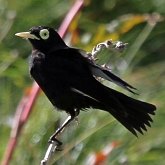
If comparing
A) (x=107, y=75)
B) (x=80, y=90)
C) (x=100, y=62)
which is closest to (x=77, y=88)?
(x=80, y=90)

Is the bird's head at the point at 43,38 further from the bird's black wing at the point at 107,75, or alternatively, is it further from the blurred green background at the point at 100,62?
the blurred green background at the point at 100,62

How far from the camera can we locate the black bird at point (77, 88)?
81.9 inches

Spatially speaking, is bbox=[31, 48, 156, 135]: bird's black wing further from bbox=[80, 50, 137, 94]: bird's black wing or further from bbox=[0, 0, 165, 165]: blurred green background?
bbox=[0, 0, 165, 165]: blurred green background

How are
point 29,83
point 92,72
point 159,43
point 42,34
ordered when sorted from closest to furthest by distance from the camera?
point 92,72
point 42,34
point 29,83
point 159,43

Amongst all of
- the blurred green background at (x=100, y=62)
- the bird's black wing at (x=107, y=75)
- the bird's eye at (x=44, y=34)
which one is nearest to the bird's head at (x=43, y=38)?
the bird's eye at (x=44, y=34)

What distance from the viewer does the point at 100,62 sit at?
2648 millimetres

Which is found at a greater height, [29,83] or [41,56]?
[41,56]

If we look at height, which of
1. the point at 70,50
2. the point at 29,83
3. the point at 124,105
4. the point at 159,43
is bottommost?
the point at 159,43

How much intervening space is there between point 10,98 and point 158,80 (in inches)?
20.6

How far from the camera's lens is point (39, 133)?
9.39 feet

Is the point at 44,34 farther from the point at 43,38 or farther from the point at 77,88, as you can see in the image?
the point at 77,88

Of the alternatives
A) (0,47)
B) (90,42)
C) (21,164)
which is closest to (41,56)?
(21,164)

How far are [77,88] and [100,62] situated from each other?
1.81ft

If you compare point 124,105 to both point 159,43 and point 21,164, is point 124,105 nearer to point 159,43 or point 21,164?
point 21,164
